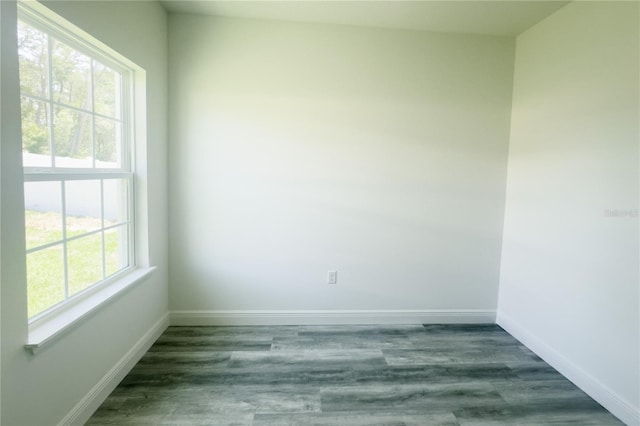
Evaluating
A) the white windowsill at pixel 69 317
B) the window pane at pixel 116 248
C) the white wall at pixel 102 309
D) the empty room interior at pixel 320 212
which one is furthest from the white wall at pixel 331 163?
the white windowsill at pixel 69 317

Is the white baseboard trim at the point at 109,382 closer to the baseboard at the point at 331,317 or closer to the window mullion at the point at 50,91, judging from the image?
the baseboard at the point at 331,317

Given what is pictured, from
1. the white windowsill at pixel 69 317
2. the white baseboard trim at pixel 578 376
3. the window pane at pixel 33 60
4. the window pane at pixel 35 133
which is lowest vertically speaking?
the white baseboard trim at pixel 578 376

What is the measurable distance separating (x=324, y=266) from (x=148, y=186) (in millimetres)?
1552

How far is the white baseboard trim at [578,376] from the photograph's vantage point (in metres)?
1.78

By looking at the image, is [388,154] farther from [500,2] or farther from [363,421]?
[363,421]

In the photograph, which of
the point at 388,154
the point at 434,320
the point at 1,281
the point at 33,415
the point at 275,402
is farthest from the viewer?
the point at 434,320

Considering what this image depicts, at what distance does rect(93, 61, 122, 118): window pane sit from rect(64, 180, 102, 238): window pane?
1.59ft

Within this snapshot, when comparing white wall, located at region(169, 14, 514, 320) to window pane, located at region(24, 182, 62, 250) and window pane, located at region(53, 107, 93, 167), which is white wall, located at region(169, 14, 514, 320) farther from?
window pane, located at region(24, 182, 62, 250)

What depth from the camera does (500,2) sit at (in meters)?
2.21

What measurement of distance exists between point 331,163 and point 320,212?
44 cm

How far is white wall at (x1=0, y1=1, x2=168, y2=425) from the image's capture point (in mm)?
1204

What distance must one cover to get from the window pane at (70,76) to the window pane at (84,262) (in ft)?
2.48

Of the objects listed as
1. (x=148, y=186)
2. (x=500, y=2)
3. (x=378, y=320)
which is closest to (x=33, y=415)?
(x=148, y=186)

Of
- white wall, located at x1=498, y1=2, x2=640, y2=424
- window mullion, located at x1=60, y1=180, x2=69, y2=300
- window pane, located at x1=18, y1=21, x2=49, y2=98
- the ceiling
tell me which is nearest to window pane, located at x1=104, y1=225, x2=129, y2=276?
window mullion, located at x1=60, y1=180, x2=69, y2=300
